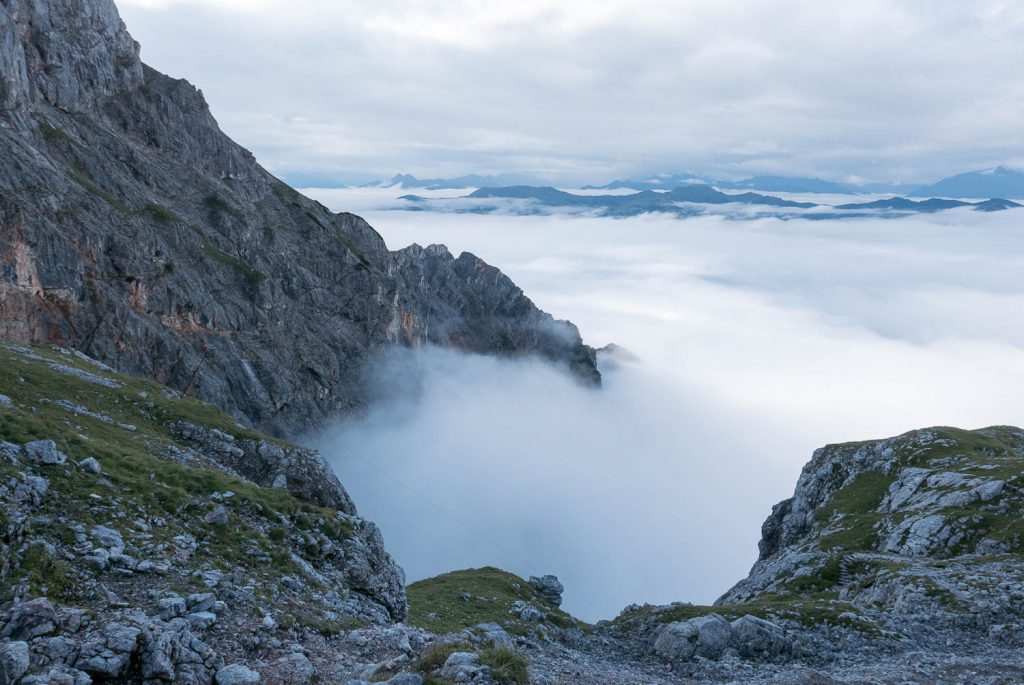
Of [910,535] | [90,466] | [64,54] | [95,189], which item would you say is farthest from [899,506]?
[64,54]

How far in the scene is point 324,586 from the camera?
101 ft

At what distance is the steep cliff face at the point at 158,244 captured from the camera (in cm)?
10194

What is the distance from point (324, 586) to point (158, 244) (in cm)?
11603

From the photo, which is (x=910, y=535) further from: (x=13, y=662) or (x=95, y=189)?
(x=95, y=189)

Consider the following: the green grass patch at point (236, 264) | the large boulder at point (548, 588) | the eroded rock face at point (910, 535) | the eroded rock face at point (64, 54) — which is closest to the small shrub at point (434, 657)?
the eroded rock face at point (910, 535)

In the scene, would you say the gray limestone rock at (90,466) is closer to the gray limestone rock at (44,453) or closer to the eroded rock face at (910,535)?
the gray limestone rock at (44,453)

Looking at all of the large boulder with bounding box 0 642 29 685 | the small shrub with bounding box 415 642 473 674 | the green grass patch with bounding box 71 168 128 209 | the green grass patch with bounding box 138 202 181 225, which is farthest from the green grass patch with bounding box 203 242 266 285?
the small shrub with bounding box 415 642 473 674

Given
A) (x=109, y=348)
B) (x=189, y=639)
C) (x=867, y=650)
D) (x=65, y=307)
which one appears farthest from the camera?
(x=109, y=348)

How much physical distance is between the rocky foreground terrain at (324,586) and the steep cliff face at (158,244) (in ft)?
163

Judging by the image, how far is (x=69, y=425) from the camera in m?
38.7

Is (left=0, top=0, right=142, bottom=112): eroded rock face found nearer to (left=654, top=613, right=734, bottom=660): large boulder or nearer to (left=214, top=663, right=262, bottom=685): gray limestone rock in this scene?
(left=214, top=663, right=262, bottom=685): gray limestone rock

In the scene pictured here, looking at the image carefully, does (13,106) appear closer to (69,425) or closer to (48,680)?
(69,425)

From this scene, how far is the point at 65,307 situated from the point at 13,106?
37.8 m

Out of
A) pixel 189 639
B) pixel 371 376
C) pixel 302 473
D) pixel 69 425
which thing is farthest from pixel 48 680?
pixel 371 376
